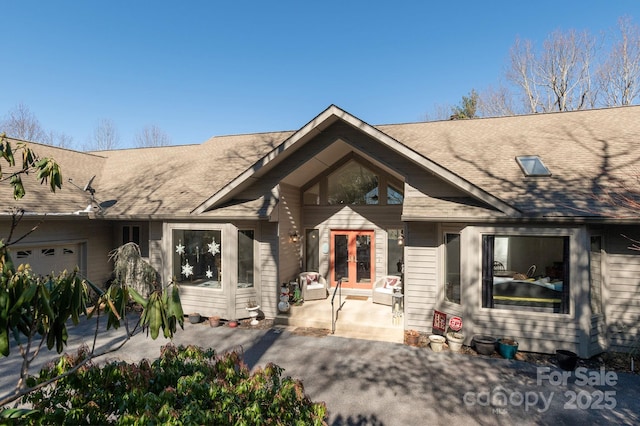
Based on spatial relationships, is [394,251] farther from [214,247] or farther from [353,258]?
[214,247]

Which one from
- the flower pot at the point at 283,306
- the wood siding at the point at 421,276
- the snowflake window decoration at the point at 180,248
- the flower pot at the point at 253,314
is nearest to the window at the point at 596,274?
the wood siding at the point at 421,276

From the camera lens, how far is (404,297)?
364 inches

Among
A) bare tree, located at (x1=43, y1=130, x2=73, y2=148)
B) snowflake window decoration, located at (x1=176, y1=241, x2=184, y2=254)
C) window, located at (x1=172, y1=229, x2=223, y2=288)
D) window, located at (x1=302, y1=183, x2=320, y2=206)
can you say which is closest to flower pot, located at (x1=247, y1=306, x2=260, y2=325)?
window, located at (x1=172, y1=229, x2=223, y2=288)

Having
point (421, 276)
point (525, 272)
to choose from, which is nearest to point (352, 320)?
point (421, 276)

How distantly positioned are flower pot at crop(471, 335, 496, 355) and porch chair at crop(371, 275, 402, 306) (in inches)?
121

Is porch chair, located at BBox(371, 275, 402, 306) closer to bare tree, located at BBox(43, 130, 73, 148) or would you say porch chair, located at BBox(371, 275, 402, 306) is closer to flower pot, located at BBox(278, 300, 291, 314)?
flower pot, located at BBox(278, 300, 291, 314)

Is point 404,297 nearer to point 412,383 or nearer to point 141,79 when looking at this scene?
point 412,383

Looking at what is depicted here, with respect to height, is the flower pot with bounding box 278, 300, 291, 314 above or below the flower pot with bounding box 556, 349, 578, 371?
above

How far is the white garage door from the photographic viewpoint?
10344 mm

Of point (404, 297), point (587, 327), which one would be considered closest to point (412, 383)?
point (404, 297)

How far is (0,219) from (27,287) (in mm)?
10195

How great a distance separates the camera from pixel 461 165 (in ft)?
33.8

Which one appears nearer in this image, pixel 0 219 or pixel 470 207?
pixel 470 207

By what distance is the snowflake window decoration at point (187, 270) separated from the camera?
34.2ft
